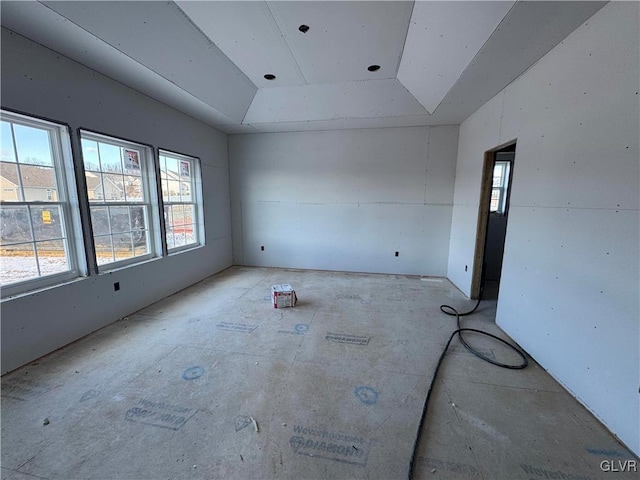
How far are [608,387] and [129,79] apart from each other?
4.75 m

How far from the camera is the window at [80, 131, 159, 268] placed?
8.45 ft

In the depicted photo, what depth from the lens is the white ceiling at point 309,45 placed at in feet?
5.95

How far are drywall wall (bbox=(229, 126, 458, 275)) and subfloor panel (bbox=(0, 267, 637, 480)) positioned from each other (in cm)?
Answer: 208

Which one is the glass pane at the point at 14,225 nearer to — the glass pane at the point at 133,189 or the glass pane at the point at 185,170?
the glass pane at the point at 133,189

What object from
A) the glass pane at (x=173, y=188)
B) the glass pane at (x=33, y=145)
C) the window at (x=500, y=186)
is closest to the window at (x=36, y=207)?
the glass pane at (x=33, y=145)

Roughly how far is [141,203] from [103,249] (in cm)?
77

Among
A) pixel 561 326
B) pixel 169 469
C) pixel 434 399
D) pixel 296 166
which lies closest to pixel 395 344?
pixel 434 399

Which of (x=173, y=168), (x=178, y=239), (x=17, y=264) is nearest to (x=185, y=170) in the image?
(x=173, y=168)

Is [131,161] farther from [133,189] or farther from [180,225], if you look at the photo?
[180,225]

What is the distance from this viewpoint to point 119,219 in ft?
9.50

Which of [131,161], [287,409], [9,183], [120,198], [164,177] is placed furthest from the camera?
[164,177]

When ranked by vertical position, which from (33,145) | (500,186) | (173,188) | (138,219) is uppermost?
(33,145)

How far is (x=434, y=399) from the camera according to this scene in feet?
5.74

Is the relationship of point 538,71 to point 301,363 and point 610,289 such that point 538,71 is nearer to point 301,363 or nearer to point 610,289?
point 610,289
